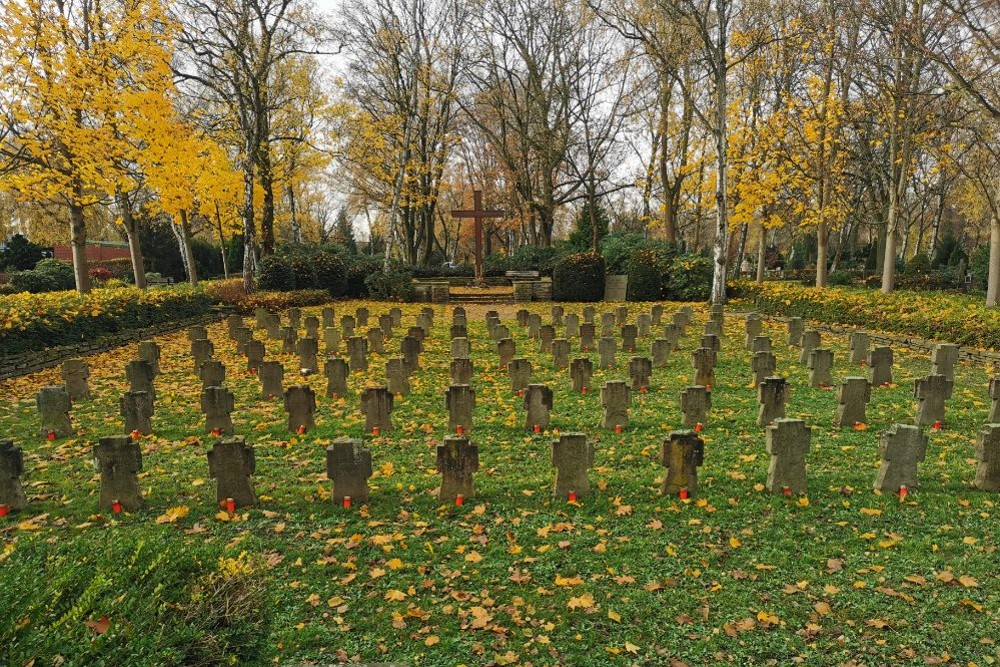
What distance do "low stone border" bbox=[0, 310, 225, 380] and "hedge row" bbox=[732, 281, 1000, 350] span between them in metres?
17.0

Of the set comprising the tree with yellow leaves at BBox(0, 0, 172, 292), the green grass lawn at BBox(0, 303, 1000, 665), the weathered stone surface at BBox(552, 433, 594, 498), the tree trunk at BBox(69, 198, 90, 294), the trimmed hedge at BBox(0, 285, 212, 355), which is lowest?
the green grass lawn at BBox(0, 303, 1000, 665)

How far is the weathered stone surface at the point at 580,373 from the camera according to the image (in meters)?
9.07

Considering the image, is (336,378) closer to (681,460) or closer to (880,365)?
(681,460)

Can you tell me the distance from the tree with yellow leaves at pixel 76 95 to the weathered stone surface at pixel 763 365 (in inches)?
569

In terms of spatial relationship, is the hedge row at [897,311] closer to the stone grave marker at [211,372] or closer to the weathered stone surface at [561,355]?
the weathered stone surface at [561,355]

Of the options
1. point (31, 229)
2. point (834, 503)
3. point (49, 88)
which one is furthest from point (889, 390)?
point (31, 229)

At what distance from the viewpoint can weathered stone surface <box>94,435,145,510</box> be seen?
205 inches

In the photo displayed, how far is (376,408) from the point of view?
739cm

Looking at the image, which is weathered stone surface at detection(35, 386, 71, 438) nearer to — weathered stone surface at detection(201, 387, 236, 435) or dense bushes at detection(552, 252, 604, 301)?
weathered stone surface at detection(201, 387, 236, 435)

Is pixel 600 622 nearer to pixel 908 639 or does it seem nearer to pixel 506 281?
pixel 908 639

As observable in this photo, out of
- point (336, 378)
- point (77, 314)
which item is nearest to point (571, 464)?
point (336, 378)

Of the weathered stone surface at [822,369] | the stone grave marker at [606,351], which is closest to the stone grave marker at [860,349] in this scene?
the weathered stone surface at [822,369]

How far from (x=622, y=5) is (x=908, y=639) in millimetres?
23481

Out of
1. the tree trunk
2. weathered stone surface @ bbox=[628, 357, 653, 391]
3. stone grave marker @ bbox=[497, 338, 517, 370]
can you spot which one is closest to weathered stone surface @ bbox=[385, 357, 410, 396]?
stone grave marker @ bbox=[497, 338, 517, 370]
